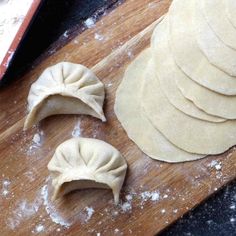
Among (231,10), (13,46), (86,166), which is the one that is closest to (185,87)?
(231,10)

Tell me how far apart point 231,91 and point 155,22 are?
0.33 m

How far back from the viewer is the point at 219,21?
1.76 m

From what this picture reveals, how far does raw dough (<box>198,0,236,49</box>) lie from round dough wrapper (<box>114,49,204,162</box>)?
0.22m

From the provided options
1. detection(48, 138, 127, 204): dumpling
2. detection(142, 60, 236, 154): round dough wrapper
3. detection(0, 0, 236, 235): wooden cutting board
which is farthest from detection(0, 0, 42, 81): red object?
detection(142, 60, 236, 154): round dough wrapper

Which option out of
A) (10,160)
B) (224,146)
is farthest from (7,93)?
(224,146)

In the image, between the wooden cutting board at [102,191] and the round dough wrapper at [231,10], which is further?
the wooden cutting board at [102,191]


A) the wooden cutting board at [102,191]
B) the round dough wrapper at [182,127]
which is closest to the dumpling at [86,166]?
the wooden cutting board at [102,191]

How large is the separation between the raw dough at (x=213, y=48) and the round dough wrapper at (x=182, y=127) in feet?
0.53

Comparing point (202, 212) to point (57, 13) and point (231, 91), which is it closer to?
point (231, 91)

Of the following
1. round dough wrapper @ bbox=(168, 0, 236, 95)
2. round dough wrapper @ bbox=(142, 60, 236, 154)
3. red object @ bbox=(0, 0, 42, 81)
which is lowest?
round dough wrapper @ bbox=(142, 60, 236, 154)

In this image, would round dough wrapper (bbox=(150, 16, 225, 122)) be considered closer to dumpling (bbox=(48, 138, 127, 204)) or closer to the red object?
dumpling (bbox=(48, 138, 127, 204))

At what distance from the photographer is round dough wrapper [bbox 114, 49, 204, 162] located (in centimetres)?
186

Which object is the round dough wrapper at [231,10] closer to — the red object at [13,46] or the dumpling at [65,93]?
the dumpling at [65,93]

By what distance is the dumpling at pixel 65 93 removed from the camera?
186cm
